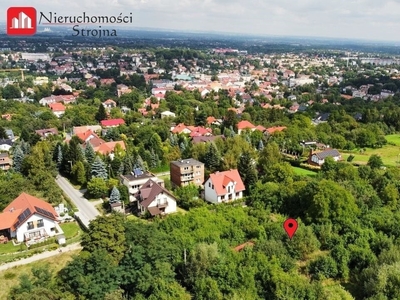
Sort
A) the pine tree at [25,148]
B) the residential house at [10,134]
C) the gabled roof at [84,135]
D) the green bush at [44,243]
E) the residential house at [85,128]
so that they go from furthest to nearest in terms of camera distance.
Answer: the residential house at [85,128]
the residential house at [10,134]
the gabled roof at [84,135]
the pine tree at [25,148]
the green bush at [44,243]

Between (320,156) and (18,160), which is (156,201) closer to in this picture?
(18,160)

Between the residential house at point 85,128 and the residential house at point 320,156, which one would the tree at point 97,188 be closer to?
the residential house at point 85,128

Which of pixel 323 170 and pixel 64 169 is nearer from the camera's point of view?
pixel 323 170

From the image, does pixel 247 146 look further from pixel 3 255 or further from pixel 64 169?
pixel 3 255

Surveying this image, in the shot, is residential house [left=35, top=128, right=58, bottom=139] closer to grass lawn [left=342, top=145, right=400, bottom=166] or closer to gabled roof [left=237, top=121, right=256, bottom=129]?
gabled roof [left=237, top=121, right=256, bottom=129]

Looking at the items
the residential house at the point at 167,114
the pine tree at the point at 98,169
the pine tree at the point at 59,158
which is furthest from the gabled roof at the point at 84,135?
the residential house at the point at 167,114

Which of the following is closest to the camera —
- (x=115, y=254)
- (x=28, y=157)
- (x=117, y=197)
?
(x=115, y=254)

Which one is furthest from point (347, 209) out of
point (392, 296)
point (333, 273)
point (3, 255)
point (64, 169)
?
point (64, 169)
